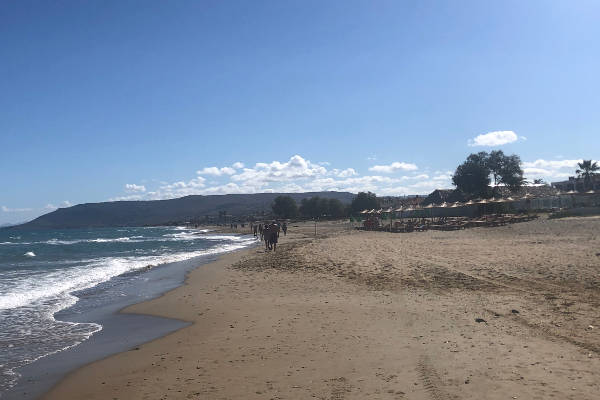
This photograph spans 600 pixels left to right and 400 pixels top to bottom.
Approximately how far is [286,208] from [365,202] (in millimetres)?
36965

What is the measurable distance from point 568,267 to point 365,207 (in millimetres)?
83344

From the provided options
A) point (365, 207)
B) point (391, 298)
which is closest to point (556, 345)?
point (391, 298)

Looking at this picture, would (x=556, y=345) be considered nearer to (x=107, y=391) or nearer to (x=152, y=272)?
(x=107, y=391)

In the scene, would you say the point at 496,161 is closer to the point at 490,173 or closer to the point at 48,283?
the point at 490,173

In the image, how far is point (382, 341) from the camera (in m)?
6.85

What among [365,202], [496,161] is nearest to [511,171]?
[496,161]

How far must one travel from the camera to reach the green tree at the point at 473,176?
219ft

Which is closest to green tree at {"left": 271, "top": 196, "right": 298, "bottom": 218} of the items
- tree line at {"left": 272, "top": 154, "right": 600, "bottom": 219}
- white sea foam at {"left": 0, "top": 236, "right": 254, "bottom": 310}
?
tree line at {"left": 272, "top": 154, "right": 600, "bottom": 219}

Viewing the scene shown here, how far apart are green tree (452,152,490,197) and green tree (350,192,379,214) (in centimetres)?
2760

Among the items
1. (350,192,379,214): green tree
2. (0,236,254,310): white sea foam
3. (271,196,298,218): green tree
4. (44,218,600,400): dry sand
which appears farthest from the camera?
(271,196,298,218): green tree

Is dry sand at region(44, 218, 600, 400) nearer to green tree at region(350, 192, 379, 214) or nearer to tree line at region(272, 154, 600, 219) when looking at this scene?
tree line at region(272, 154, 600, 219)

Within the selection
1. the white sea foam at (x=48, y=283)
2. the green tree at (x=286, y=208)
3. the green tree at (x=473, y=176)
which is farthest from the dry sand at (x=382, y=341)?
the green tree at (x=286, y=208)

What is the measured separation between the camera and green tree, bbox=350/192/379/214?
314 ft

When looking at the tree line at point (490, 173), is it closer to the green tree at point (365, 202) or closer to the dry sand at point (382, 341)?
the green tree at point (365, 202)
